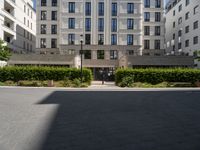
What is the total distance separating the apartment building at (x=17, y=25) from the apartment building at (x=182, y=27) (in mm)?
33939

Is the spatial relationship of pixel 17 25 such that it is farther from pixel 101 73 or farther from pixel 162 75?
pixel 162 75

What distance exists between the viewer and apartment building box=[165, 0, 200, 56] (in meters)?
45.2

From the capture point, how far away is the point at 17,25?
51312 millimetres

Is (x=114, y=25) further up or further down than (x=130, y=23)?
further down

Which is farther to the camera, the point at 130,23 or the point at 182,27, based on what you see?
the point at 182,27

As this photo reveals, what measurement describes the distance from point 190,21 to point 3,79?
36.2 m

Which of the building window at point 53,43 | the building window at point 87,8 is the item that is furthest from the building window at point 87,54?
the building window at point 53,43

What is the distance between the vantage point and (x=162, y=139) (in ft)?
21.7

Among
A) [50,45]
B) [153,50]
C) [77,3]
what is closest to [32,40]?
[50,45]

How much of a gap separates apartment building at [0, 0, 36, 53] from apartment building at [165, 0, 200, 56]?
1336 inches

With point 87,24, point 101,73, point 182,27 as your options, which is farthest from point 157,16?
point 101,73

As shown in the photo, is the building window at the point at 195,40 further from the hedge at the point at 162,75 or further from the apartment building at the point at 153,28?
the hedge at the point at 162,75

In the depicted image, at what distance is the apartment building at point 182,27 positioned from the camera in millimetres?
45219

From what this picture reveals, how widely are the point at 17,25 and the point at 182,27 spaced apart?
114ft
